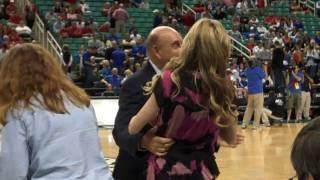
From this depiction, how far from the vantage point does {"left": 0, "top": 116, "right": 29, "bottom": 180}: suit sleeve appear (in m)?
2.93

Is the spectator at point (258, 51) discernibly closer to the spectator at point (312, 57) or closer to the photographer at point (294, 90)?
the spectator at point (312, 57)

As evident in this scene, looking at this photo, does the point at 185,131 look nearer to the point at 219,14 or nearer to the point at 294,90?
the point at 294,90

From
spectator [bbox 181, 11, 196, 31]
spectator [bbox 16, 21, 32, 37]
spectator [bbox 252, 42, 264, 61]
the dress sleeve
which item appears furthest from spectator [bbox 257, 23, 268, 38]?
the dress sleeve

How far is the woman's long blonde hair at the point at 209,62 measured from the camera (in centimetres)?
330

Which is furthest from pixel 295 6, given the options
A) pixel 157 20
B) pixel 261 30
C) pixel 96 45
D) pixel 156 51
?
pixel 156 51

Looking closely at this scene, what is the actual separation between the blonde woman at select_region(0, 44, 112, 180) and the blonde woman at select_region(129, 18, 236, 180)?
0.38 meters

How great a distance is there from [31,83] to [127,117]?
831 mm

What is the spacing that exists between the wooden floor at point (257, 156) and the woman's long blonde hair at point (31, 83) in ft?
15.3

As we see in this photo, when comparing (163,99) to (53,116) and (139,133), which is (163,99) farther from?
(53,116)

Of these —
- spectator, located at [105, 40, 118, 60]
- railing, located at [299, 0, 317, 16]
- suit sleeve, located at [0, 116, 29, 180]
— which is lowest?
spectator, located at [105, 40, 118, 60]

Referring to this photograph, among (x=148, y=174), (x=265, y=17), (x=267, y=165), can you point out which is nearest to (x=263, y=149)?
(x=267, y=165)

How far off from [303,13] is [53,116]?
27.0 metres

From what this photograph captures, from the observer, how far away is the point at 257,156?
11.6 m

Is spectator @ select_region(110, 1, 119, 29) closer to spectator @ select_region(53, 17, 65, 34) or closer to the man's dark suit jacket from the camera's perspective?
spectator @ select_region(53, 17, 65, 34)
